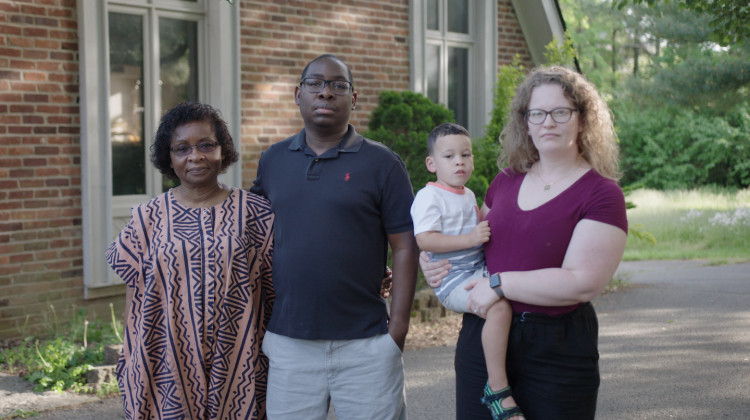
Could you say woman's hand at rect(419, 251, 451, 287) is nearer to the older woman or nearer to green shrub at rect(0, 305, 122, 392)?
the older woman

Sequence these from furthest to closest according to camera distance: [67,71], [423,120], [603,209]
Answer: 1. [423,120]
2. [67,71]
3. [603,209]

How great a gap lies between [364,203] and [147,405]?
1.17 metres

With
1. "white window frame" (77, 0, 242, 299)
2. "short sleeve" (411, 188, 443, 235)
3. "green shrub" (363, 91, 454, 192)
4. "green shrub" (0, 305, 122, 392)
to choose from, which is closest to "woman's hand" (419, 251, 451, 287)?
"short sleeve" (411, 188, 443, 235)

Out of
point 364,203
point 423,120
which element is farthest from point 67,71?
point 364,203

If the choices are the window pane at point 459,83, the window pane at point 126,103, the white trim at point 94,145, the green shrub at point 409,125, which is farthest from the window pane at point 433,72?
the white trim at point 94,145

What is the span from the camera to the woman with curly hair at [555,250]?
2633 mm

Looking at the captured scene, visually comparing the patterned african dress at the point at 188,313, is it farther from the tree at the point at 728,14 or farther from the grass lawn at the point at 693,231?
the grass lawn at the point at 693,231

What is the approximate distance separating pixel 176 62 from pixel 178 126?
5.13m

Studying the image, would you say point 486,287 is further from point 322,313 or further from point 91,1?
point 91,1

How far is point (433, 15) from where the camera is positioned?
10.4m

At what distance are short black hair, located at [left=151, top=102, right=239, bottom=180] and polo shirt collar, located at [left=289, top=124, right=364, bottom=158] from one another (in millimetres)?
287

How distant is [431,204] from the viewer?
10.2 ft

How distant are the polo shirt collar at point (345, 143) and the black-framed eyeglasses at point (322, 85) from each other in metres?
0.18

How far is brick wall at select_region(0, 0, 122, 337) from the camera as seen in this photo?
6766mm
